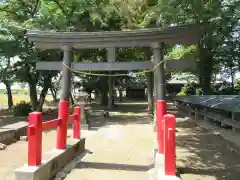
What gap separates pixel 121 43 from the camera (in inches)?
278

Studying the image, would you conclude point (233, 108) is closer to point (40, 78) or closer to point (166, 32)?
point (166, 32)

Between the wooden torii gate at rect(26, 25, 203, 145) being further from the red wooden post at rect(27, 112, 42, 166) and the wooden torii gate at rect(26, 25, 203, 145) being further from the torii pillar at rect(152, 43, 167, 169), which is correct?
the red wooden post at rect(27, 112, 42, 166)

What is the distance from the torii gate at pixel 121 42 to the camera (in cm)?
686

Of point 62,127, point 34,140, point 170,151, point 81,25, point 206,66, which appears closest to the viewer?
point 170,151

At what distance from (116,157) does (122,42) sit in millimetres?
3360

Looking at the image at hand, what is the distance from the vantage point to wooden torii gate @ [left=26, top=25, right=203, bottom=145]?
6.86 metres

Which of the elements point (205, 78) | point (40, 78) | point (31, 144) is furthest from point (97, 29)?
point (31, 144)

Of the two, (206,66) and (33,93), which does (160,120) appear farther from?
(206,66)

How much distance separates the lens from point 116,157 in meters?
7.43

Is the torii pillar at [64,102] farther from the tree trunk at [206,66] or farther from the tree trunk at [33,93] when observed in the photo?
the tree trunk at [206,66]

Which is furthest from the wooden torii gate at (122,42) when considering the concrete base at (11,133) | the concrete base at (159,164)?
the concrete base at (11,133)

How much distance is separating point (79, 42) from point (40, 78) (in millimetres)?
11994

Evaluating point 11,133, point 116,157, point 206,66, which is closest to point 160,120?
point 116,157

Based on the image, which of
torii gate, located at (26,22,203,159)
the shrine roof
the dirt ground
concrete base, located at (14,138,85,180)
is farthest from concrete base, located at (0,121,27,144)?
the shrine roof
